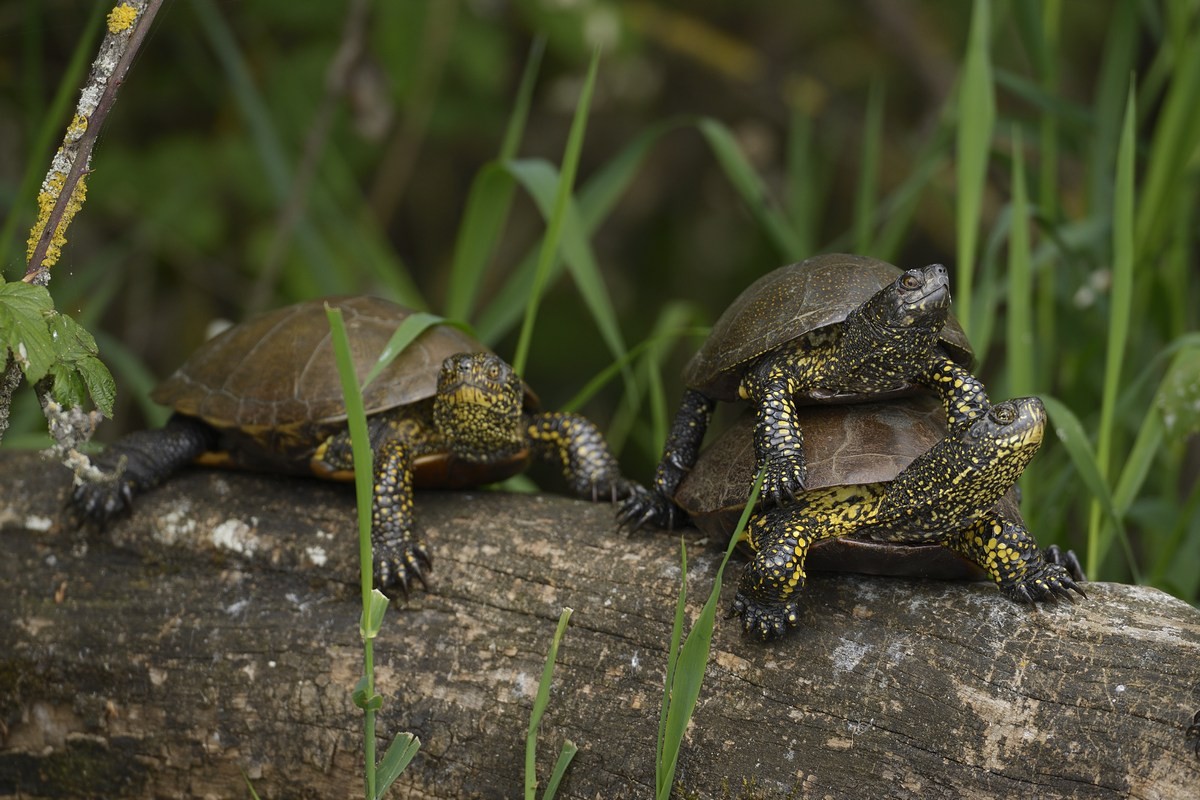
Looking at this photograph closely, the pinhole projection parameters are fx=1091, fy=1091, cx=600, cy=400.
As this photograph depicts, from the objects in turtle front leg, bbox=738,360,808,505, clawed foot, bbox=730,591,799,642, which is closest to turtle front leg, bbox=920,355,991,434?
turtle front leg, bbox=738,360,808,505

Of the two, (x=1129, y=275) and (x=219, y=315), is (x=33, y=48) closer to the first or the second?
(x=219, y=315)

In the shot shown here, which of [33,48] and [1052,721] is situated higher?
[33,48]

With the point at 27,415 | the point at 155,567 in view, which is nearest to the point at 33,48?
the point at 27,415

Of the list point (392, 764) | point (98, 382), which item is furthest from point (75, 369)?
point (392, 764)

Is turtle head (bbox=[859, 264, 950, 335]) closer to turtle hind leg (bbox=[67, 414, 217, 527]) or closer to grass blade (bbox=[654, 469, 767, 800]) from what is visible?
grass blade (bbox=[654, 469, 767, 800])

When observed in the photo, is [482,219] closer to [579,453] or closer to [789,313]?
[579,453]

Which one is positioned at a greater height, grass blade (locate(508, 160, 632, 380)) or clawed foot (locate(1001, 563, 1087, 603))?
grass blade (locate(508, 160, 632, 380))
